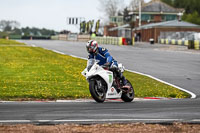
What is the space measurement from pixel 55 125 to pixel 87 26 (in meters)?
152

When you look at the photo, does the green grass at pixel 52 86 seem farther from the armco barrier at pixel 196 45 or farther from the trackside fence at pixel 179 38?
the trackside fence at pixel 179 38

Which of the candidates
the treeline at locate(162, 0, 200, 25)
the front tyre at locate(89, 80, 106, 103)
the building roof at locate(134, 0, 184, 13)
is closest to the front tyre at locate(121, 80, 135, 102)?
the front tyre at locate(89, 80, 106, 103)

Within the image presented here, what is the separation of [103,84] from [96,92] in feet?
1.10

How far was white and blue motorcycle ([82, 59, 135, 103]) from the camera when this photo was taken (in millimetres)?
12062

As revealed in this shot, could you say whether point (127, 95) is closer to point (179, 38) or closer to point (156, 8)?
point (179, 38)

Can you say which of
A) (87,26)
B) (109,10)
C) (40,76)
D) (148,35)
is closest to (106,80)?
(40,76)

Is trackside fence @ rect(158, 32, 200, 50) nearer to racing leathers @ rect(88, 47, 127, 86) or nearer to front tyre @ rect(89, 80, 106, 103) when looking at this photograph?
racing leathers @ rect(88, 47, 127, 86)

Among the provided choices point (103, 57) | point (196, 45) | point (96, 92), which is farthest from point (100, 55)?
point (196, 45)

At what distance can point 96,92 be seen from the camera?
12117 millimetres

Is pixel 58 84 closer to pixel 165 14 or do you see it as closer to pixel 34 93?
pixel 34 93

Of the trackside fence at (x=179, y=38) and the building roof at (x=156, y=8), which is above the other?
the building roof at (x=156, y=8)

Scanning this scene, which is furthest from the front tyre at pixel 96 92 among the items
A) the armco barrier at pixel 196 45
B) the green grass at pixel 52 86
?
the armco barrier at pixel 196 45

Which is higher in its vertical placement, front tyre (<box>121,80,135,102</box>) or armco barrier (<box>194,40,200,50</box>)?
front tyre (<box>121,80,135,102</box>)

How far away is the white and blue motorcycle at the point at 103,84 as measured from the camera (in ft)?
39.6
